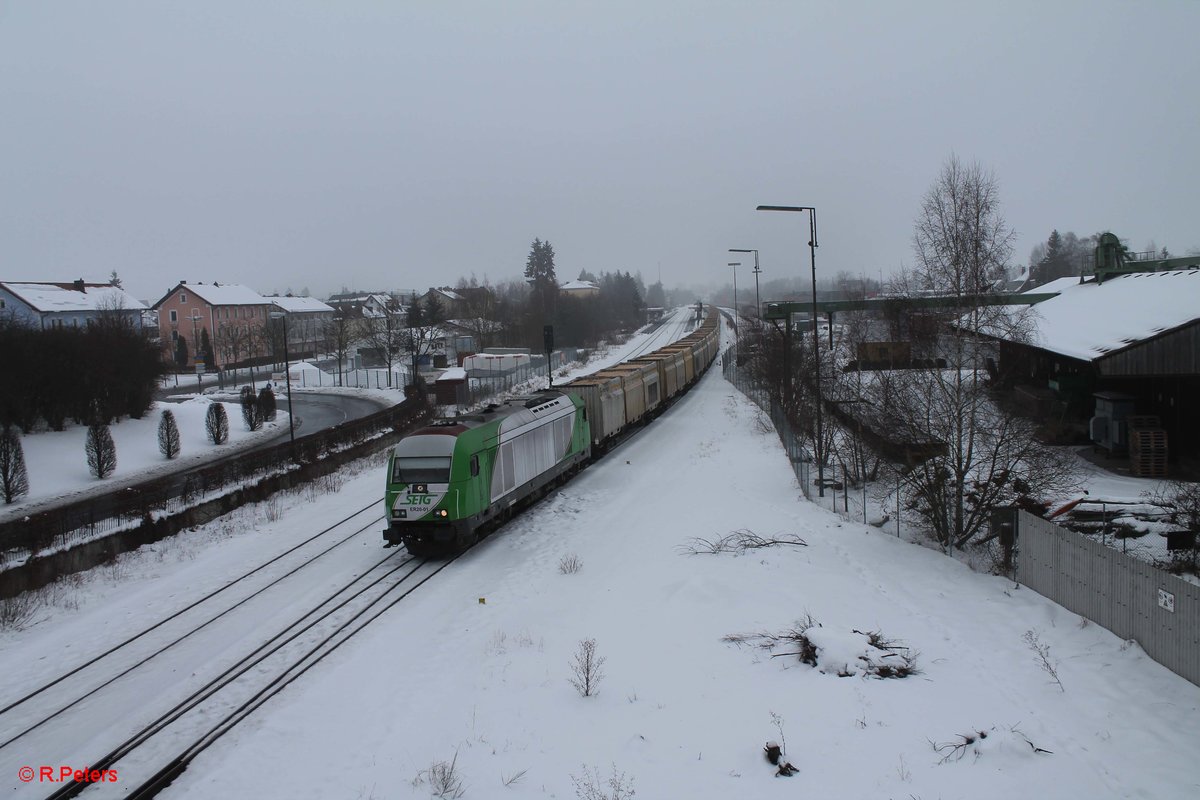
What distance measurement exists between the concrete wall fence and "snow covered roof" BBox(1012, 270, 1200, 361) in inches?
413

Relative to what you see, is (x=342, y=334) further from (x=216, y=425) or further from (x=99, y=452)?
(x=99, y=452)

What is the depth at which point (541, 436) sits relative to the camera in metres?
22.7

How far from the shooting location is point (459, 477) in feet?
56.7

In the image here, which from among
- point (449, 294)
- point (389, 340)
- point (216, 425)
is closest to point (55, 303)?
point (389, 340)

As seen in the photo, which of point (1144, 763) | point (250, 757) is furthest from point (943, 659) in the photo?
point (250, 757)

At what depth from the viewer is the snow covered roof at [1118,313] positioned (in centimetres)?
2491

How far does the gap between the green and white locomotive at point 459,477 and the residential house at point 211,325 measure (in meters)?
74.6

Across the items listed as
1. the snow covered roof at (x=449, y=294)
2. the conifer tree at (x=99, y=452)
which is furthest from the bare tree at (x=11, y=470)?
the snow covered roof at (x=449, y=294)

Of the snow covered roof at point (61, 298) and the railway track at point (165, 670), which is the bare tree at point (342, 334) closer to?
the snow covered roof at point (61, 298)

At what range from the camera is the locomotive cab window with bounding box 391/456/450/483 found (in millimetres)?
17219

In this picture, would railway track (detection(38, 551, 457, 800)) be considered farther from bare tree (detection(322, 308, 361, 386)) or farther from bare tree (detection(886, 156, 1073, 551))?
bare tree (detection(322, 308, 361, 386))

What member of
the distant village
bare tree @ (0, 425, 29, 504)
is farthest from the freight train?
the distant village

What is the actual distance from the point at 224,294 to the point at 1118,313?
95.8m

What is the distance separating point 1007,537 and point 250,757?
13.6 m
